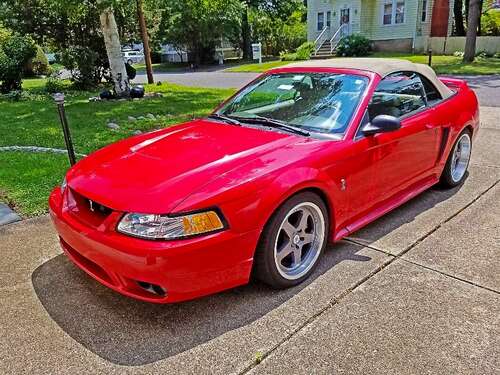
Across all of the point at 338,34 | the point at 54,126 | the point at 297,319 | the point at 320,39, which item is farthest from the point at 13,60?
the point at 338,34

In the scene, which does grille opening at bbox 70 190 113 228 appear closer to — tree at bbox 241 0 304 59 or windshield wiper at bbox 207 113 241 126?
windshield wiper at bbox 207 113 241 126

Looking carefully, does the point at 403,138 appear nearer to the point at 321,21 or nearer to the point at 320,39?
the point at 320,39

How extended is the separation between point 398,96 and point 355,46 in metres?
22.3

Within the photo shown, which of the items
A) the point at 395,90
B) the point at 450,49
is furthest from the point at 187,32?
the point at 395,90

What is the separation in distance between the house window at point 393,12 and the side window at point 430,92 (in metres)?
23.3

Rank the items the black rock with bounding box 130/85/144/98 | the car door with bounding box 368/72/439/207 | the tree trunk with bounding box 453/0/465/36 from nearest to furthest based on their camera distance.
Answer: the car door with bounding box 368/72/439/207, the black rock with bounding box 130/85/144/98, the tree trunk with bounding box 453/0/465/36

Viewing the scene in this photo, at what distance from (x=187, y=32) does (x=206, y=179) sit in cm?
2781

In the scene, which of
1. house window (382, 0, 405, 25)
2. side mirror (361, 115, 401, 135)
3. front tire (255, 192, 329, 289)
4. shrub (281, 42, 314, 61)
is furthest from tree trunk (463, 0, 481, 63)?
front tire (255, 192, 329, 289)

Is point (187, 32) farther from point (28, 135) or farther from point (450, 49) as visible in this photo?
point (28, 135)

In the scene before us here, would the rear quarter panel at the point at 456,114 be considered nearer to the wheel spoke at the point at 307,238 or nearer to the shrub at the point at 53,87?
the wheel spoke at the point at 307,238

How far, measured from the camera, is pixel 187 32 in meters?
28.1

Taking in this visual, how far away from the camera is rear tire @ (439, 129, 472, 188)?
4395 mm

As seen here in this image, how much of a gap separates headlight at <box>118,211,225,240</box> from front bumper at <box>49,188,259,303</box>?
0.13 ft

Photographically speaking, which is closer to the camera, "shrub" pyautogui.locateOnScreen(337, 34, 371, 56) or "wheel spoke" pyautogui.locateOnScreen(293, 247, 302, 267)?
"wheel spoke" pyautogui.locateOnScreen(293, 247, 302, 267)
